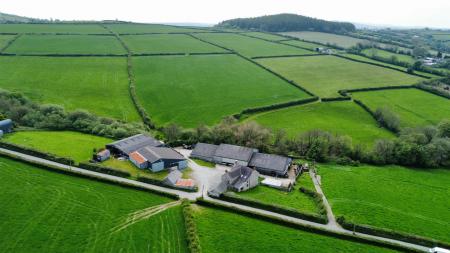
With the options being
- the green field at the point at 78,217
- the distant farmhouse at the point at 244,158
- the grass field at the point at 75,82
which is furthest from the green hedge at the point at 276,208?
the grass field at the point at 75,82

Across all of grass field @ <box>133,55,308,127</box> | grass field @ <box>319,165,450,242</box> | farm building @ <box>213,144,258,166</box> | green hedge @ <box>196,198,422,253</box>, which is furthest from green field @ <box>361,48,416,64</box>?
green hedge @ <box>196,198,422,253</box>

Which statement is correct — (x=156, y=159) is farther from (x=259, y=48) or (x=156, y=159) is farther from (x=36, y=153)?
(x=259, y=48)

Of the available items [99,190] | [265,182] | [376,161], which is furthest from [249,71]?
[99,190]

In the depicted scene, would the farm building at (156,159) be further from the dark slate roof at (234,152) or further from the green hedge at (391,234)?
the green hedge at (391,234)

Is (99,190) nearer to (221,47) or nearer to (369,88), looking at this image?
(369,88)

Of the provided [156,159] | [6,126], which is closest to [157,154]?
[156,159]

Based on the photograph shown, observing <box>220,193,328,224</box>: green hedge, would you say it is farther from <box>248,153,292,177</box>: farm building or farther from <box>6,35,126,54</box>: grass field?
<box>6,35,126,54</box>: grass field
